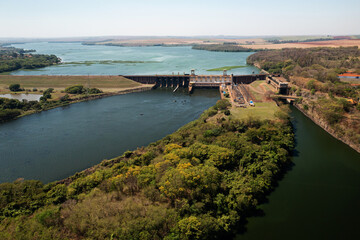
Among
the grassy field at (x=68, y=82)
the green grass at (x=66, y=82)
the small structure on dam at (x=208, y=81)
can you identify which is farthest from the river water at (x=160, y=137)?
the green grass at (x=66, y=82)

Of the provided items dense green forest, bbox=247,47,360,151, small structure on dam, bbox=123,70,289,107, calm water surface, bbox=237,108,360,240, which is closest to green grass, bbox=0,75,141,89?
small structure on dam, bbox=123,70,289,107

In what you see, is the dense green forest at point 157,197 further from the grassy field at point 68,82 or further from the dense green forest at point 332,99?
the grassy field at point 68,82

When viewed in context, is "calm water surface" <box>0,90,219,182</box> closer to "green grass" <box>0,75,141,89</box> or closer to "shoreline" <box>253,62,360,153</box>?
"green grass" <box>0,75,141,89</box>

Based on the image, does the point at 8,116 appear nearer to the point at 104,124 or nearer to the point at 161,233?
the point at 104,124

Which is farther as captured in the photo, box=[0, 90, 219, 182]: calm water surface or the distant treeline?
the distant treeline

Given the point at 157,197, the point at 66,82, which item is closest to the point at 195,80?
the point at 66,82

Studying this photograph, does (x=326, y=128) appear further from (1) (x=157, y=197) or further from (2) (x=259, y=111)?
(1) (x=157, y=197)
